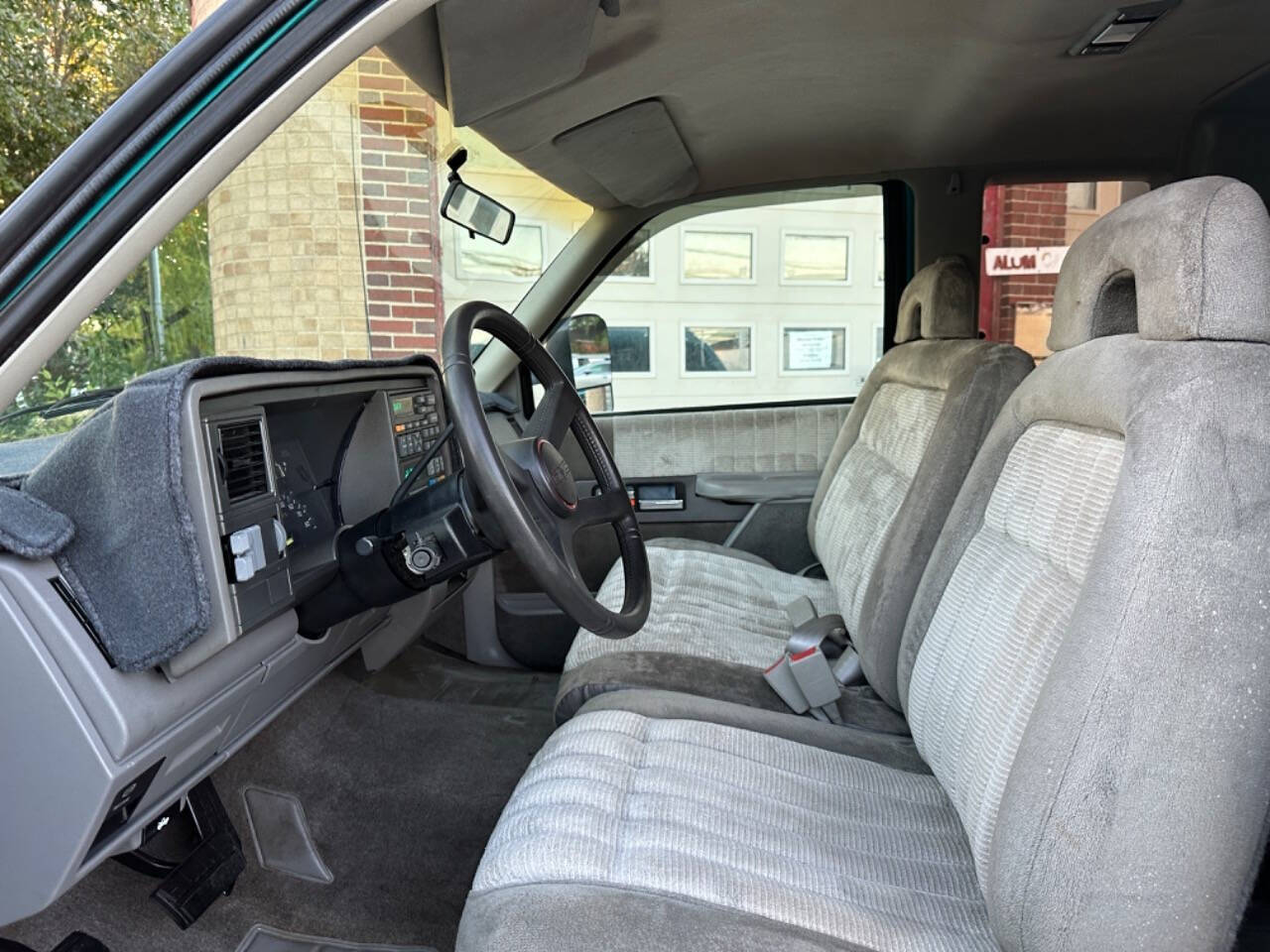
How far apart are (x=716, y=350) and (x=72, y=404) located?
207cm

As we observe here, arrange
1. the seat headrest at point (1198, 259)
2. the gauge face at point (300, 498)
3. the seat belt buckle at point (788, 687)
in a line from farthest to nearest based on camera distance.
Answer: the seat belt buckle at point (788, 687) < the gauge face at point (300, 498) < the seat headrest at point (1198, 259)

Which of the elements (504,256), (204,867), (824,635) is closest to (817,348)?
(504,256)

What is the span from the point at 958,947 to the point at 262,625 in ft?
3.25

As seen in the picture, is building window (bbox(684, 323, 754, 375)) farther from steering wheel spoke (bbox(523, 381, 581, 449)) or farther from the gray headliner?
steering wheel spoke (bbox(523, 381, 581, 449))

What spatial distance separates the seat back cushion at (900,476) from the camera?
1.72 meters

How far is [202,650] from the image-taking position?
3.85 feet

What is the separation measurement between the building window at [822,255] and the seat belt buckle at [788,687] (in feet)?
4.86

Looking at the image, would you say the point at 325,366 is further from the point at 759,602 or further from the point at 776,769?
the point at 759,602

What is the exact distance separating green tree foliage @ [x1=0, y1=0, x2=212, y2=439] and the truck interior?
0.03 m

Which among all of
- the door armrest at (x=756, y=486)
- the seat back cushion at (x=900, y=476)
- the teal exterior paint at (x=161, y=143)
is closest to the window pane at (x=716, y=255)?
the door armrest at (x=756, y=486)

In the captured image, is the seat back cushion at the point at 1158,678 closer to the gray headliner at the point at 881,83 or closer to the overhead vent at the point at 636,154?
the gray headliner at the point at 881,83

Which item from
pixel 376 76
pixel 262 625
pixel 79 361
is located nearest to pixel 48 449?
pixel 79 361

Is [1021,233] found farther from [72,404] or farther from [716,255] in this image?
[72,404]

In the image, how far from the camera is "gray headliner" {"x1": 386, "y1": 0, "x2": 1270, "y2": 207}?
5.51 feet
